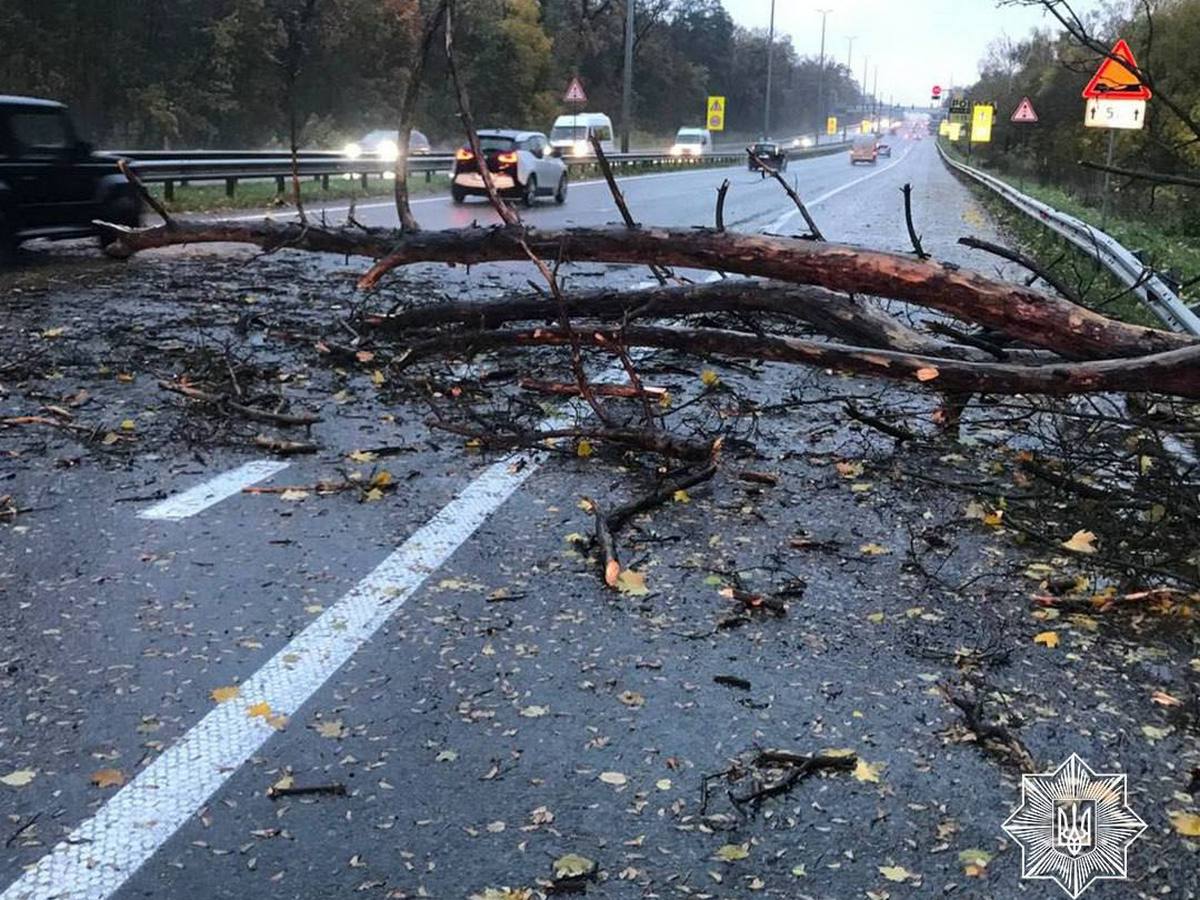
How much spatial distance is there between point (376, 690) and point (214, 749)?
52 cm

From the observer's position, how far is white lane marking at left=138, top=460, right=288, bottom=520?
4887mm

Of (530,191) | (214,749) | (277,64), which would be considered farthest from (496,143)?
(214,749)

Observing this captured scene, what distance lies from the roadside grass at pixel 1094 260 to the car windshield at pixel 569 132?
20.7 m

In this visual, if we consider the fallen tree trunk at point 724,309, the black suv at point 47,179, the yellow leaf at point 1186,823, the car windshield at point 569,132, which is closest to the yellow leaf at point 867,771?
the yellow leaf at point 1186,823

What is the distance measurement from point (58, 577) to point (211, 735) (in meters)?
1.42

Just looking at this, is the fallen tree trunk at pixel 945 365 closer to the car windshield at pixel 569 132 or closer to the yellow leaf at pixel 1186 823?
the yellow leaf at pixel 1186 823

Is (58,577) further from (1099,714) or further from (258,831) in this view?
(1099,714)

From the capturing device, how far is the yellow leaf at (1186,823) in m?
2.79

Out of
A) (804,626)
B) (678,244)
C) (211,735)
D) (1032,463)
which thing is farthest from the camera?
(678,244)

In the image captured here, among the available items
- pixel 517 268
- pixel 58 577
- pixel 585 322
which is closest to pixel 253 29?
pixel 517 268

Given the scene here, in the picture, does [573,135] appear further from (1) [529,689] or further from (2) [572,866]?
(2) [572,866]

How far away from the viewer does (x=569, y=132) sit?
148 feet

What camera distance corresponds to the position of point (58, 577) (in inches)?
164
